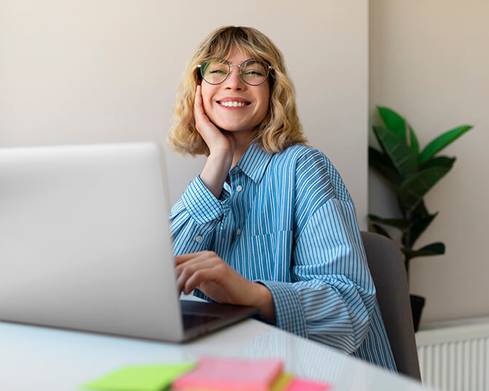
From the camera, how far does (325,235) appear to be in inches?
53.0

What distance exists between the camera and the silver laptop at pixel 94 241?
33.2 inches

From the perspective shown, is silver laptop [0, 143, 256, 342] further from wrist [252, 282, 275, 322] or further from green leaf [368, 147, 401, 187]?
green leaf [368, 147, 401, 187]

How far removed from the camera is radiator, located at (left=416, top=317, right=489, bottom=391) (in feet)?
8.24

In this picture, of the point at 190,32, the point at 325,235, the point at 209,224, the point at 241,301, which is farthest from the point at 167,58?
the point at 241,301

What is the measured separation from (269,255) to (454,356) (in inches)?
54.7

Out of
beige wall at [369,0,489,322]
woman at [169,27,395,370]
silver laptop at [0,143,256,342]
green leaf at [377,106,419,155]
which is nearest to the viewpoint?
silver laptop at [0,143,256,342]

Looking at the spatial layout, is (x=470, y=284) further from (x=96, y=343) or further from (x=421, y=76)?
(x=96, y=343)

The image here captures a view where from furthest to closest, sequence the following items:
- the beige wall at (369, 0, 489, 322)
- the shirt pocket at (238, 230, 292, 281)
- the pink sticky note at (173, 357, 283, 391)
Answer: the beige wall at (369, 0, 489, 322)
the shirt pocket at (238, 230, 292, 281)
the pink sticky note at (173, 357, 283, 391)

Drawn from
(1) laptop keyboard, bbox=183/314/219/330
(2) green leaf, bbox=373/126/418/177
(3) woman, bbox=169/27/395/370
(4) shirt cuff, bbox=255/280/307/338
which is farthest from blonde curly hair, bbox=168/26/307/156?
(2) green leaf, bbox=373/126/418/177

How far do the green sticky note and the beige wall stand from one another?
189cm

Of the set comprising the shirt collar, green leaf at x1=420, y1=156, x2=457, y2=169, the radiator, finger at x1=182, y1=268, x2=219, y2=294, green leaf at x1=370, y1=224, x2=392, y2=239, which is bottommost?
the radiator

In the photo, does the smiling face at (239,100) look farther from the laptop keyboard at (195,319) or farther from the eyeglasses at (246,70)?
the laptop keyboard at (195,319)

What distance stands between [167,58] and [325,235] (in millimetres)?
952

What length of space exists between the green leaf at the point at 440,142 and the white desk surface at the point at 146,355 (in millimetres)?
1665
